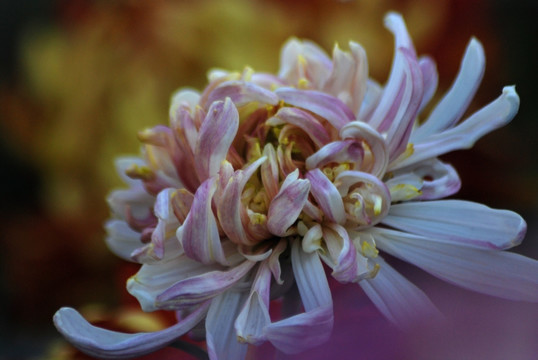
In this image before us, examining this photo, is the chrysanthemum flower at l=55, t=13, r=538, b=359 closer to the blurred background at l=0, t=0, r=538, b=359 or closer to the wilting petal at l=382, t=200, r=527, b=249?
the wilting petal at l=382, t=200, r=527, b=249

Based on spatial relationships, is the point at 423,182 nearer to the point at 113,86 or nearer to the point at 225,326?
the point at 225,326

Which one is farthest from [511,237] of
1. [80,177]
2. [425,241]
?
[80,177]

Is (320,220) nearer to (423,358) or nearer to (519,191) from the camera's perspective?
(423,358)

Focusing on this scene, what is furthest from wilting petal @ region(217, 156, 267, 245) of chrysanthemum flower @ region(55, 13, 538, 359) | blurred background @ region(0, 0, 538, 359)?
blurred background @ region(0, 0, 538, 359)

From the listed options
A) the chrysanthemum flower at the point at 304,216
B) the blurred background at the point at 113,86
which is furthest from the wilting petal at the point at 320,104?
the blurred background at the point at 113,86

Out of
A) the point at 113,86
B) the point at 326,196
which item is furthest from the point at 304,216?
the point at 113,86

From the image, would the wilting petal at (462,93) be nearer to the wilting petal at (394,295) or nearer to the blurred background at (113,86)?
the wilting petal at (394,295)
